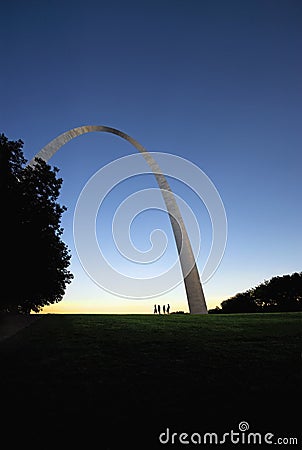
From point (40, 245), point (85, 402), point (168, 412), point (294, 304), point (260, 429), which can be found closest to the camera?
point (260, 429)

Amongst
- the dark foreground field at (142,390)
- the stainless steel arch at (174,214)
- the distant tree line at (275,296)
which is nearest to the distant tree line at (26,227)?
the dark foreground field at (142,390)

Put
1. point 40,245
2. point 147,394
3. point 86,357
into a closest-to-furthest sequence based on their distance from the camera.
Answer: point 147,394
point 86,357
point 40,245

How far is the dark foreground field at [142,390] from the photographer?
14.9ft

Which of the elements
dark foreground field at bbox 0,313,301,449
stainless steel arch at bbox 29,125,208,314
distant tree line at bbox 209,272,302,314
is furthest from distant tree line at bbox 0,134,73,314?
distant tree line at bbox 209,272,302,314

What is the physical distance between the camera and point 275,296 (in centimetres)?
6525

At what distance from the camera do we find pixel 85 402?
5520 mm

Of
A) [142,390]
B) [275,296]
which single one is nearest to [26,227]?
[142,390]

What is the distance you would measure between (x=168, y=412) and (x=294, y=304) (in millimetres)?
63771

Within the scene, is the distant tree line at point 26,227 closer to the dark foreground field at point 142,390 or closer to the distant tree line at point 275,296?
the dark foreground field at point 142,390

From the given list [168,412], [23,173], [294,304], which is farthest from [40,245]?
[294,304]

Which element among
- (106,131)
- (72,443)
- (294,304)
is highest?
(106,131)

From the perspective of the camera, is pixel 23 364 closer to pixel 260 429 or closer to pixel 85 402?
pixel 85 402

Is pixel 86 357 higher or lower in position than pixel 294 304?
lower

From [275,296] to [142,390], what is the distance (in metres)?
64.2
